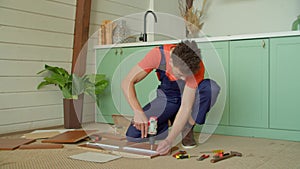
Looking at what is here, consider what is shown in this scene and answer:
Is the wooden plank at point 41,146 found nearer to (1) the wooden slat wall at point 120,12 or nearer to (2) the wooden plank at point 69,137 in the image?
(2) the wooden plank at point 69,137

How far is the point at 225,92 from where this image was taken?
2.63 m

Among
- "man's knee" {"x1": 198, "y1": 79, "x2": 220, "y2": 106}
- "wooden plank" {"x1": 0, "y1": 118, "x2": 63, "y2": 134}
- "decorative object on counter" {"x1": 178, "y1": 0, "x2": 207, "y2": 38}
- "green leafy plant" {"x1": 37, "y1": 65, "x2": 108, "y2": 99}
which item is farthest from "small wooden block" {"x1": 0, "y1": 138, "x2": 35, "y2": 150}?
"decorative object on counter" {"x1": 178, "y1": 0, "x2": 207, "y2": 38}

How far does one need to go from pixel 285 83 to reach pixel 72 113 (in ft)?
5.43

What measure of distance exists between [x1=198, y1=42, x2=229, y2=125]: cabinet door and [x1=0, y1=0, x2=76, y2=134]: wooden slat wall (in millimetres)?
1240

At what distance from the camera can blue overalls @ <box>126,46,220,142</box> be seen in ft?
6.93

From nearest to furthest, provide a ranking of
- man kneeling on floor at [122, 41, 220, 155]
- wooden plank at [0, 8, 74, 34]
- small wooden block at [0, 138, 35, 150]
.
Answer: man kneeling on floor at [122, 41, 220, 155] < small wooden block at [0, 138, 35, 150] < wooden plank at [0, 8, 74, 34]

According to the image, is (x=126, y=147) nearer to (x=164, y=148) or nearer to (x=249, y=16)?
(x=164, y=148)

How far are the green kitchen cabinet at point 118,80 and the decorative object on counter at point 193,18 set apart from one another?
36.8 inches

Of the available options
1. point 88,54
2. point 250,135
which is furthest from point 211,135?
point 88,54

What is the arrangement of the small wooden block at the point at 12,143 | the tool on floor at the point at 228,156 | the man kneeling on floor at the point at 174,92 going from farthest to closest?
1. the small wooden block at the point at 12,143
2. the man kneeling on floor at the point at 174,92
3. the tool on floor at the point at 228,156

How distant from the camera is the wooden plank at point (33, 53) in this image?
2615mm

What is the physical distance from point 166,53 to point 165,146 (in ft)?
1.75

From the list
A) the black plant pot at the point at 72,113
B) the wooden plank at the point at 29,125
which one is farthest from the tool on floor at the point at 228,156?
the wooden plank at the point at 29,125

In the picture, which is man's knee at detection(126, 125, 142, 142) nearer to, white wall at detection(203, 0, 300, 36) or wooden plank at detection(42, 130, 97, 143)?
wooden plank at detection(42, 130, 97, 143)
